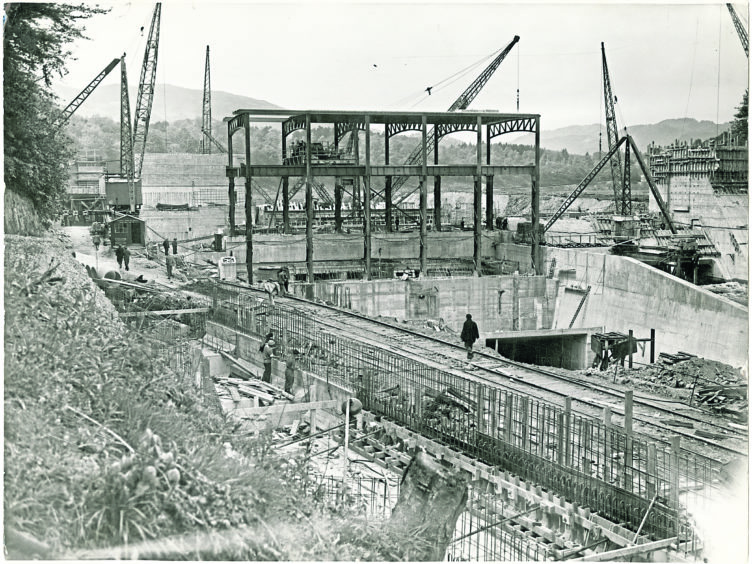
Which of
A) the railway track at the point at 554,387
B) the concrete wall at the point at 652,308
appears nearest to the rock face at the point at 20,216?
the railway track at the point at 554,387

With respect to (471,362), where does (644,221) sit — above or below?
above

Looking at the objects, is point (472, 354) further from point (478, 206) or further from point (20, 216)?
point (478, 206)

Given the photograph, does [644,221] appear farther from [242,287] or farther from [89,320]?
[89,320]

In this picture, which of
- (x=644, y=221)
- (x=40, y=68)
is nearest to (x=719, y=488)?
(x=40, y=68)

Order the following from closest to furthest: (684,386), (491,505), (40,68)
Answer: (491,505) → (40,68) → (684,386)

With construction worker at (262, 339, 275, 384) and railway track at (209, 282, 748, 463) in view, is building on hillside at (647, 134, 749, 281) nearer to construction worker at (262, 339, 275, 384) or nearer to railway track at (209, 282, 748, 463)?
railway track at (209, 282, 748, 463)

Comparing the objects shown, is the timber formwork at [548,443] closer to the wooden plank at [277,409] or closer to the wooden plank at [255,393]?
the wooden plank at [255,393]
